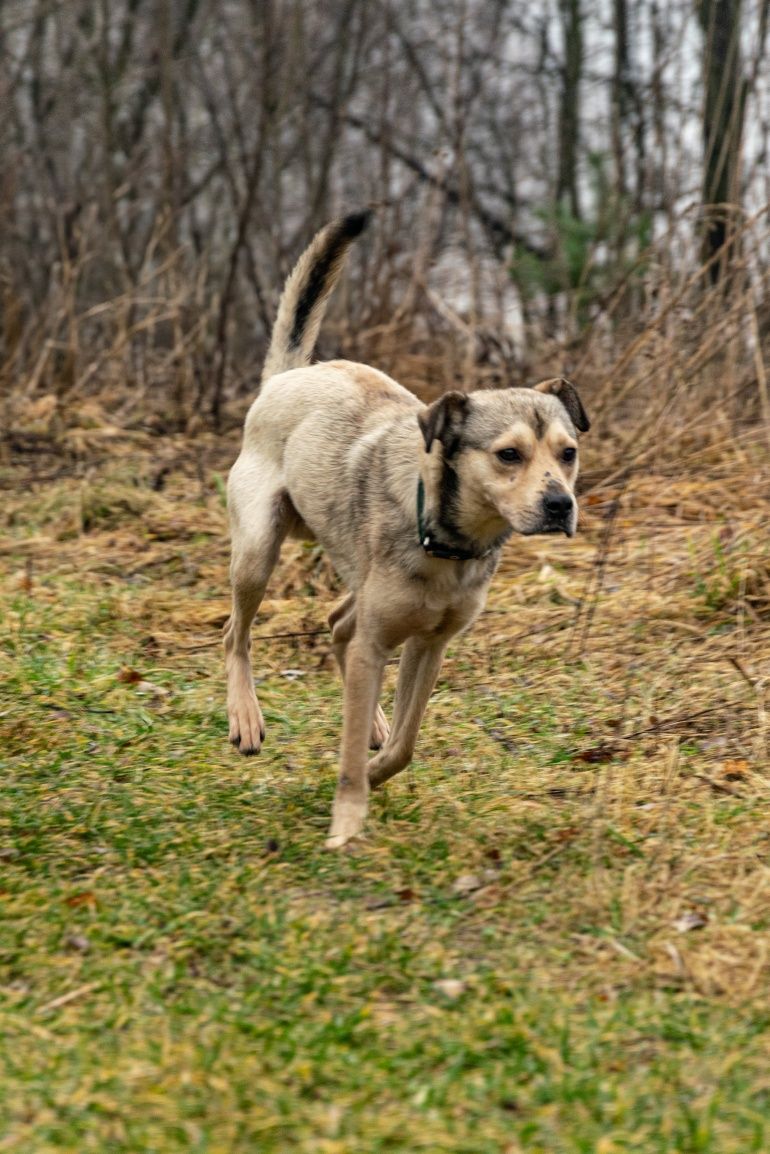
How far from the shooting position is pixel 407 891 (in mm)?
3688

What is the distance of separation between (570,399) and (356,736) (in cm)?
122

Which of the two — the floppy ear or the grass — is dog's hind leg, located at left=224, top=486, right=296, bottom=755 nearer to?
the grass

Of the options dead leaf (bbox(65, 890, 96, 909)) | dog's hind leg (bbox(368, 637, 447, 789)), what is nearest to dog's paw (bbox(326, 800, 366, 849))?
dog's hind leg (bbox(368, 637, 447, 789))

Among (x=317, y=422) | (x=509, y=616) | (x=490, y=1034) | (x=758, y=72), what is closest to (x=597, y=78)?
(x=758, y=72)

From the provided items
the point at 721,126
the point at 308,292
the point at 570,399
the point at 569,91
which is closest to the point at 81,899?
Answer: the point at 570,399

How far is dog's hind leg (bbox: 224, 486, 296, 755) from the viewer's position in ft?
15.9

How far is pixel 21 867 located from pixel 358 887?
932 millimetres

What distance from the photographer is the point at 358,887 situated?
3.72 metres

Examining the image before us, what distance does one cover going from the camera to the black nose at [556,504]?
3.83 metres

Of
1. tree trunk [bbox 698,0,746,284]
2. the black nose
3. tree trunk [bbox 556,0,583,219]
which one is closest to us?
the black nose

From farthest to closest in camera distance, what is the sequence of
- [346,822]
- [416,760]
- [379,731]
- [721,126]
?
1. [721,126]
2. [379,731]
3. [416,760]
4. [346,822]

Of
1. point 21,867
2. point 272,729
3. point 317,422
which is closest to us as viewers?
point 21,867

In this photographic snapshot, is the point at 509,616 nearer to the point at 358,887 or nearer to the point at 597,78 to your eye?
the point at 358,887

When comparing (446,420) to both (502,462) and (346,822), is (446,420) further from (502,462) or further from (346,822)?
(346,822)
